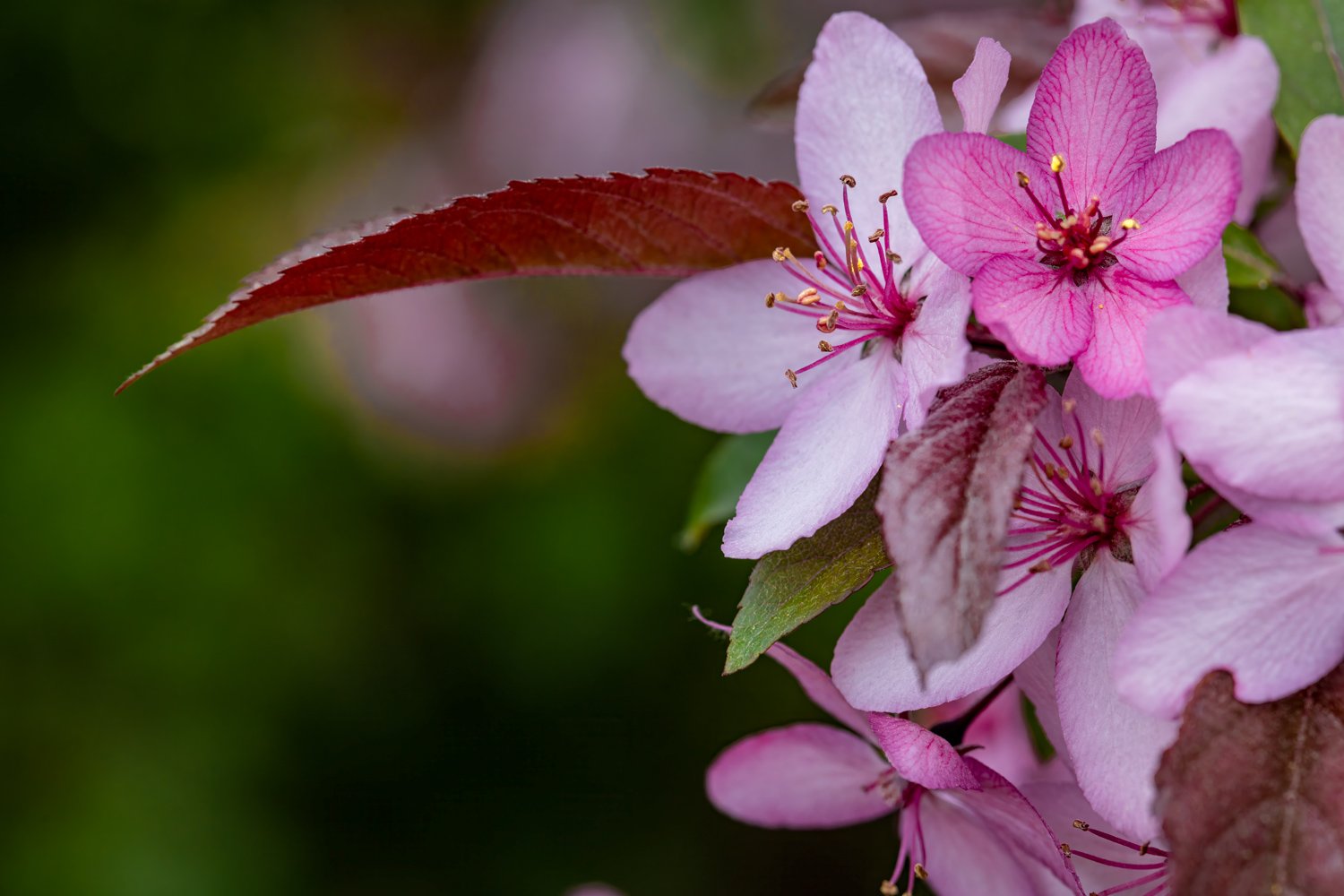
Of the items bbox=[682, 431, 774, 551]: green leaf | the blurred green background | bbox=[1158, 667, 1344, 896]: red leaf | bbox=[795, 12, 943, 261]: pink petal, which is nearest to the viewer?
bbox=[1158, 667, 1344, 896]: red leaf

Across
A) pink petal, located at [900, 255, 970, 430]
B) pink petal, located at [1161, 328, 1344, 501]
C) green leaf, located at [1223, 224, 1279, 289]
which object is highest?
pink petal, located at [900, 255, 970, 430]

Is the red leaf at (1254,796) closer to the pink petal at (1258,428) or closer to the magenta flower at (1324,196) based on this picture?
the pink petal at (1258,428)

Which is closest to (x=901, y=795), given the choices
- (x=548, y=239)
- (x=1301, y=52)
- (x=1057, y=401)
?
(x=1057, y=401)

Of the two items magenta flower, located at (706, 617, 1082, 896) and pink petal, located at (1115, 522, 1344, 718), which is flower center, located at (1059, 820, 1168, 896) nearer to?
magenta flower, located at (706, 617, 1082, 896)

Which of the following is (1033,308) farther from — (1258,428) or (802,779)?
(802,779)

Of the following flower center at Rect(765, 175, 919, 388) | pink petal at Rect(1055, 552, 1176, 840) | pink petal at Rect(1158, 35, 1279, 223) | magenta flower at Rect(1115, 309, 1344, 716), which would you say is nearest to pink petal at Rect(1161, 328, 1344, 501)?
magenta flower at Rect(1115, 309, 1344, 716)

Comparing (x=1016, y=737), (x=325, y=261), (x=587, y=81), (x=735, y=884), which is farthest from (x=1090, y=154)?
(x=587, y=81)
